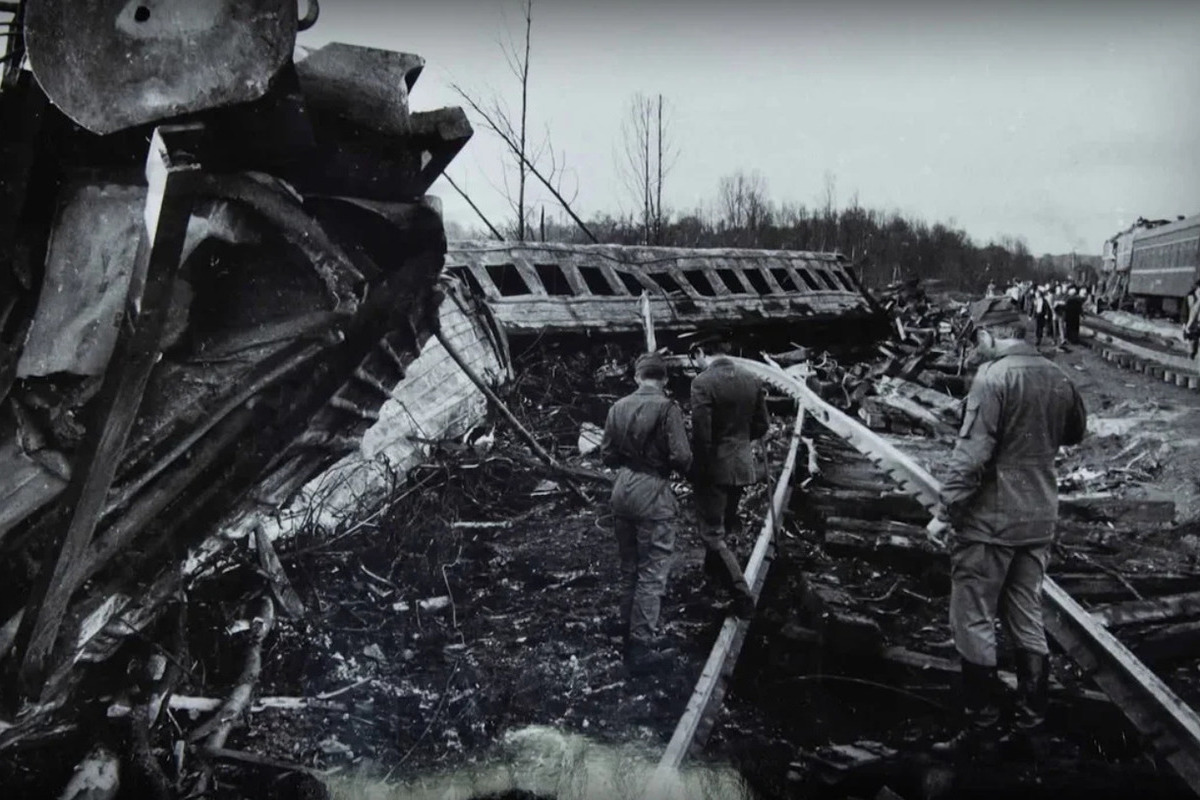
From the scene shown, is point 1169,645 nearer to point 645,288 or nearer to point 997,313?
point 997,313

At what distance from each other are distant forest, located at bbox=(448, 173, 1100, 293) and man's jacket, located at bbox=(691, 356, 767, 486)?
16.4ft

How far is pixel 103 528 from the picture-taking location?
109 inches

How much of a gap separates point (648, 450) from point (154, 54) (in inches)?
123

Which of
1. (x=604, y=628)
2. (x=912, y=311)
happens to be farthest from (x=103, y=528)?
(x=912, y=311)

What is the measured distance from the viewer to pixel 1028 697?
3.53 metres

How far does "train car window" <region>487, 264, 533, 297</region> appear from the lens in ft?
34.4

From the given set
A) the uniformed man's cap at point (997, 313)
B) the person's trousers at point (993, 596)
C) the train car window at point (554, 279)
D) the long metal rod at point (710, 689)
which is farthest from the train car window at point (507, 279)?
the person's trousers at point (993, 596)

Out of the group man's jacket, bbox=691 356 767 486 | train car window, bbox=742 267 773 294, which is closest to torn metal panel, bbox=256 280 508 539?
man's jacket, bbox=691 356 767 486

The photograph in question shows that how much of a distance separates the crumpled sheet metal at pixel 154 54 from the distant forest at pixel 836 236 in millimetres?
7853

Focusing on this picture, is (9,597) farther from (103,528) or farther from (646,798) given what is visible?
(646,798)

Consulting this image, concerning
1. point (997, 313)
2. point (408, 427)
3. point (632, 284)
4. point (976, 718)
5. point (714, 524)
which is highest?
point (632, 284)

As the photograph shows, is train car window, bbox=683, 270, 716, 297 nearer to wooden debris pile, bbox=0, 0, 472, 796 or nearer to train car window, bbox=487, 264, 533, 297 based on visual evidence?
Result: train car window, bbox=487, 264, 533, 297

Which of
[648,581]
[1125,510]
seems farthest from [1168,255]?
[648,581]

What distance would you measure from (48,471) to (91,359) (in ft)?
1.38
